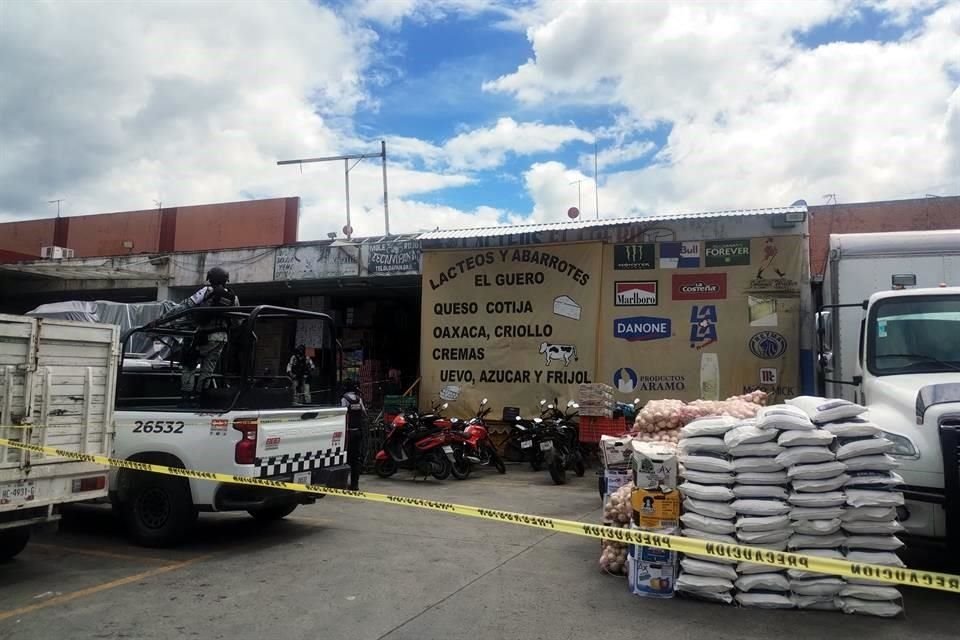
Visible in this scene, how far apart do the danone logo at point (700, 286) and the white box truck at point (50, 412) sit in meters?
9.51

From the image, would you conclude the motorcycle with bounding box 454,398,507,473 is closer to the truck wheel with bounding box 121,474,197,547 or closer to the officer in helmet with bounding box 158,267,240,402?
the officer in helmet with bounding box 158,267,240,402

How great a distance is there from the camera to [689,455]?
5535 millimetres

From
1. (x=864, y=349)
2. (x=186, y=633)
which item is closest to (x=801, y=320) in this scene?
(x=864, y=349)

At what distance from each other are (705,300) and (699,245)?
40.0 inches

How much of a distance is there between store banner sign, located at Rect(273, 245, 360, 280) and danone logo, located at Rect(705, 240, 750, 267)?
24.0ft

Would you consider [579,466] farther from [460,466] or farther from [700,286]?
[700,286]

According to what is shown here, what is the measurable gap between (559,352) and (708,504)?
815 centimetres

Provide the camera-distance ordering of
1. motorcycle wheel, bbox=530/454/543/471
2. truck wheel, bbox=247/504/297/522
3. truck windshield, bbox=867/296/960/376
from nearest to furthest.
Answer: truck windshield, bbox=867/296/960/376 < truck wheel, bbox=247/504/297/522 < motorcycle wheel, bbox=530/454/543/471

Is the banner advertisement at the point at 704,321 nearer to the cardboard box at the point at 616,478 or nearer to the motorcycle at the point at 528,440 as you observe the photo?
the motorcycle at the point at 528,440

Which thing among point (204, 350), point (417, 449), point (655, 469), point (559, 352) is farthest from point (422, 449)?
point (655, 469)

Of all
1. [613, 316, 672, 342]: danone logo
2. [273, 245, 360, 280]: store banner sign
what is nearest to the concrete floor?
[613, 316, 672, 342]: danone logo

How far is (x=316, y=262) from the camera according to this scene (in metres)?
15.5

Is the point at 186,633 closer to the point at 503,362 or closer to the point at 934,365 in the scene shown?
the point at 934,365

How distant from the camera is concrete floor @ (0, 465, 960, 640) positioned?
4.62 m
